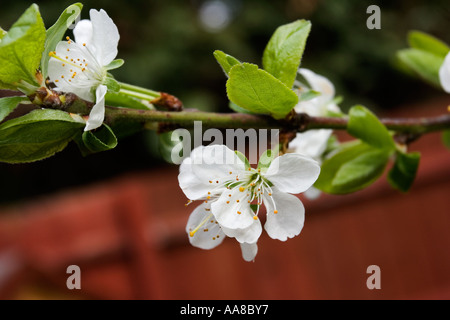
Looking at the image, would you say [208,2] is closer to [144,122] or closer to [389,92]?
[389,92]

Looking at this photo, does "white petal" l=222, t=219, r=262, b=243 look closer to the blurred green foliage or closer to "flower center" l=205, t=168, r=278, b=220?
"flower center" l=205, t=168, r=278, b=220

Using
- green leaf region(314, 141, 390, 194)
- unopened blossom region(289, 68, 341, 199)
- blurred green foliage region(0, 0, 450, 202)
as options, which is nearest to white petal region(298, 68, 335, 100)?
unopened blossom region(289, 68, 341, 199)

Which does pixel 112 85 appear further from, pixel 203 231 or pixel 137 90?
pixel 203 231

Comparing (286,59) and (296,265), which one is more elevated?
(296,265)

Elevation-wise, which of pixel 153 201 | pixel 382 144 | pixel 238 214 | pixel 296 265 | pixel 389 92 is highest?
pixel 389 92

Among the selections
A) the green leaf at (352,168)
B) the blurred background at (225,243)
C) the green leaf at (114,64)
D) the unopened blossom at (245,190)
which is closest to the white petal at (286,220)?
the unopened blossom at (245,190)

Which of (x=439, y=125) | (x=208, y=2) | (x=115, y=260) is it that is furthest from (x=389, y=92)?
(x=439, y=125)
